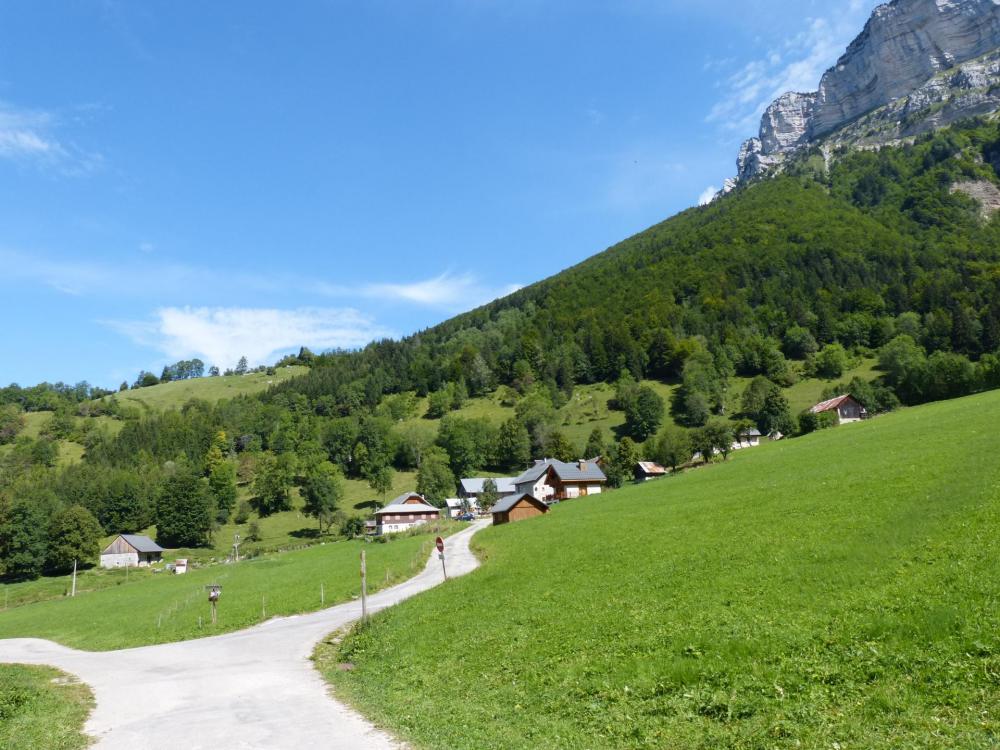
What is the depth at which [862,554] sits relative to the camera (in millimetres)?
18938

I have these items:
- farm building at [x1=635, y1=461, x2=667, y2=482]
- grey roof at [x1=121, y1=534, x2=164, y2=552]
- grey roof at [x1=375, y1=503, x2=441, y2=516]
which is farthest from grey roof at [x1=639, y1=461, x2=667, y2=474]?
grey roof at [x1=121, y1=534, x2=164, y2=552]

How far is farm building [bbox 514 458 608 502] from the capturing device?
10262cm

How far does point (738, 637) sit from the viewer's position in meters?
14.5

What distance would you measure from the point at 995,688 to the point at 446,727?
385 inches

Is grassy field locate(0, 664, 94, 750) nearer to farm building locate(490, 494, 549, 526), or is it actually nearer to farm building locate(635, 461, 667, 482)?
farm building locate(490, 494, 549, 526)

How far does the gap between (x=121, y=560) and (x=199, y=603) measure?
71225mm

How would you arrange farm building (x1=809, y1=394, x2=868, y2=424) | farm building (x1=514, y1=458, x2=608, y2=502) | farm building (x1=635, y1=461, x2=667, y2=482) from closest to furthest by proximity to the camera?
1. farm building (x1=514, y1=458, x2=608, y2=502)
2. farm building (x1=809, y1=394, x2=868, y2=424)
3. farm building (x1=635, y1=461, x2=667, y2=482)

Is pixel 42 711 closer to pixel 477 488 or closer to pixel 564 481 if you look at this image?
pixel 564 481

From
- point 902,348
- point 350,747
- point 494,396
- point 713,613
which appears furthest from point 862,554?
point 494,396

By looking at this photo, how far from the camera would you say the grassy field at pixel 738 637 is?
34.7 feet

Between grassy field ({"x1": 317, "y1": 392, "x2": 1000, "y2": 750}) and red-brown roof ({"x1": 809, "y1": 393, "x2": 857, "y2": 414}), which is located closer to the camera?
grassy field ({"x1": 317, "y1": 392, "x2": 1000, "y2": 750})

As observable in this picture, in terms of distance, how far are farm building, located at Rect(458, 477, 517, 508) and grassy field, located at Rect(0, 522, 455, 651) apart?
53478mm

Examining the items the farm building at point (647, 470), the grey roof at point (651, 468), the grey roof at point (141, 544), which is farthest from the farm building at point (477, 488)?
the grey roof at point (141, 544)

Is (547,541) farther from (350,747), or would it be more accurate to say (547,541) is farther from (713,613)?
(350,747)
